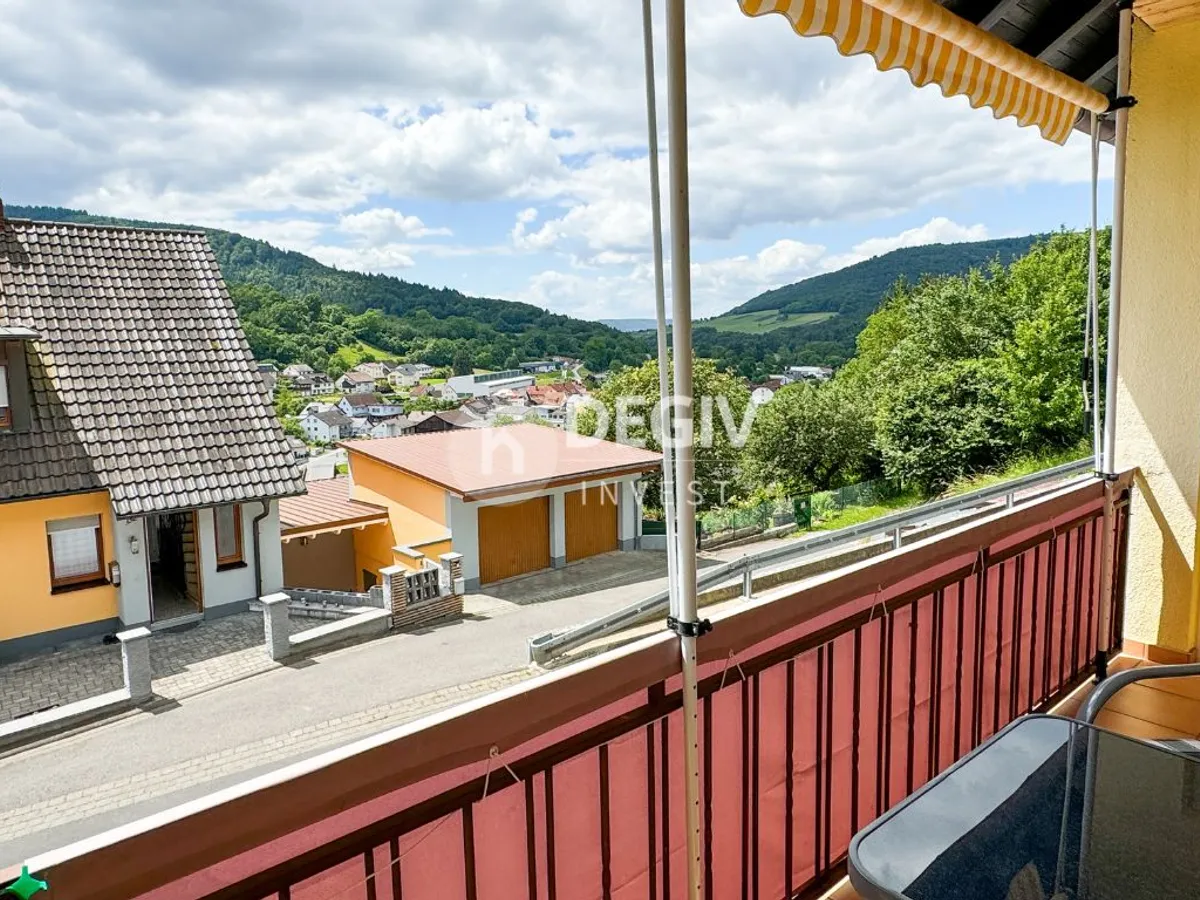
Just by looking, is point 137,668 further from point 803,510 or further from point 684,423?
point 803,510

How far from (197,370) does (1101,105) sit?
3565mm

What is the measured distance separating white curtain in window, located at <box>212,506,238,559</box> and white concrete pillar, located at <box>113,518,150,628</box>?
0.38 metres

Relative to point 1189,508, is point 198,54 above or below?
above

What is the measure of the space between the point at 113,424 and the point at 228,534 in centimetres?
103

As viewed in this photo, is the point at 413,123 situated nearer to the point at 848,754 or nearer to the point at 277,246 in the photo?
the point at 277,246

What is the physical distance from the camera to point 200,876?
2.32ft

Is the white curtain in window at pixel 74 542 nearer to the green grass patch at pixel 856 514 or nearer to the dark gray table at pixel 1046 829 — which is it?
the dark gray table at pixel 1046 829

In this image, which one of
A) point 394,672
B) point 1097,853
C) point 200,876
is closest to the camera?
point 200,876

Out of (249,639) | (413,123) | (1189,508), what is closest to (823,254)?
(413,123)

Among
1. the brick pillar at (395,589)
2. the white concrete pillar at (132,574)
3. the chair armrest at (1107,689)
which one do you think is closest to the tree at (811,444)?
the brick pillar at (395,589)

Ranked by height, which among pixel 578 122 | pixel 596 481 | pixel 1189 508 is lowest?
pixel 596 481

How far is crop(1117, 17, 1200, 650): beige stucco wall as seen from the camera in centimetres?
243

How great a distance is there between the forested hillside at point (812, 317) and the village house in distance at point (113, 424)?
7.63 ft

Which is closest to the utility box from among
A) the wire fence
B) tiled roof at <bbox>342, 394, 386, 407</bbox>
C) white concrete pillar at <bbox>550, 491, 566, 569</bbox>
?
the wire fence
